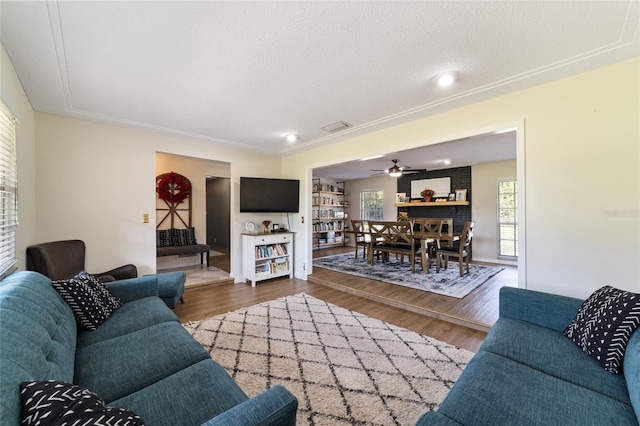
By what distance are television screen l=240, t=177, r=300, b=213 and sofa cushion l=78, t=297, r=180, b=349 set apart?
95.8 inches

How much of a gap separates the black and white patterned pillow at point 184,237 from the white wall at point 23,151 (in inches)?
96.1

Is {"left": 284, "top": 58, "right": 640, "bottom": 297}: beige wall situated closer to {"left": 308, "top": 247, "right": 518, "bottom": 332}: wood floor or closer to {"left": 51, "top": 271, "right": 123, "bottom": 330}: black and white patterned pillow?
{"left": 308, "top": 247, "right": 518, "bottom": 332}: wood floor

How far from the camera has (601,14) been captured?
1.51 metres

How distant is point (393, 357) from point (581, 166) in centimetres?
220

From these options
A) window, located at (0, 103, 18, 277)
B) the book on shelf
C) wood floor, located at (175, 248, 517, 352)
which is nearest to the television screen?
the book on shelf

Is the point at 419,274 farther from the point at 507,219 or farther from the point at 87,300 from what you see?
the point at 87,300

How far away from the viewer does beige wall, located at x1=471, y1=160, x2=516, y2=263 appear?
6.06 metres

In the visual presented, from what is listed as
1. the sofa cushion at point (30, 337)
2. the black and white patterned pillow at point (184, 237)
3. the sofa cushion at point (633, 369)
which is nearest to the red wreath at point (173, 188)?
the black and white patterned pillow at point (184, 237)

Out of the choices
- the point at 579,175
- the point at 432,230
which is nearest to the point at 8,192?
the point at 579,175

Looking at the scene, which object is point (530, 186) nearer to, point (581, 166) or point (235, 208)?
point (581, 166)

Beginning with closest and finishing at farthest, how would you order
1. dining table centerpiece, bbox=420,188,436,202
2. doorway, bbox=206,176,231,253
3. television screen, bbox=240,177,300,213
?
television screen, bbox=240,177,300,213, dining table centerpiece, bbox=420,188,436,202, doorway, bbox=206,176,231,253

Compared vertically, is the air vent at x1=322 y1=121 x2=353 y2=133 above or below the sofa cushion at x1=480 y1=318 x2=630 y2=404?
above

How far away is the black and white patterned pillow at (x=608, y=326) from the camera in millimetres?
1272

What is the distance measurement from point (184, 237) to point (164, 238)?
14.4 inches
